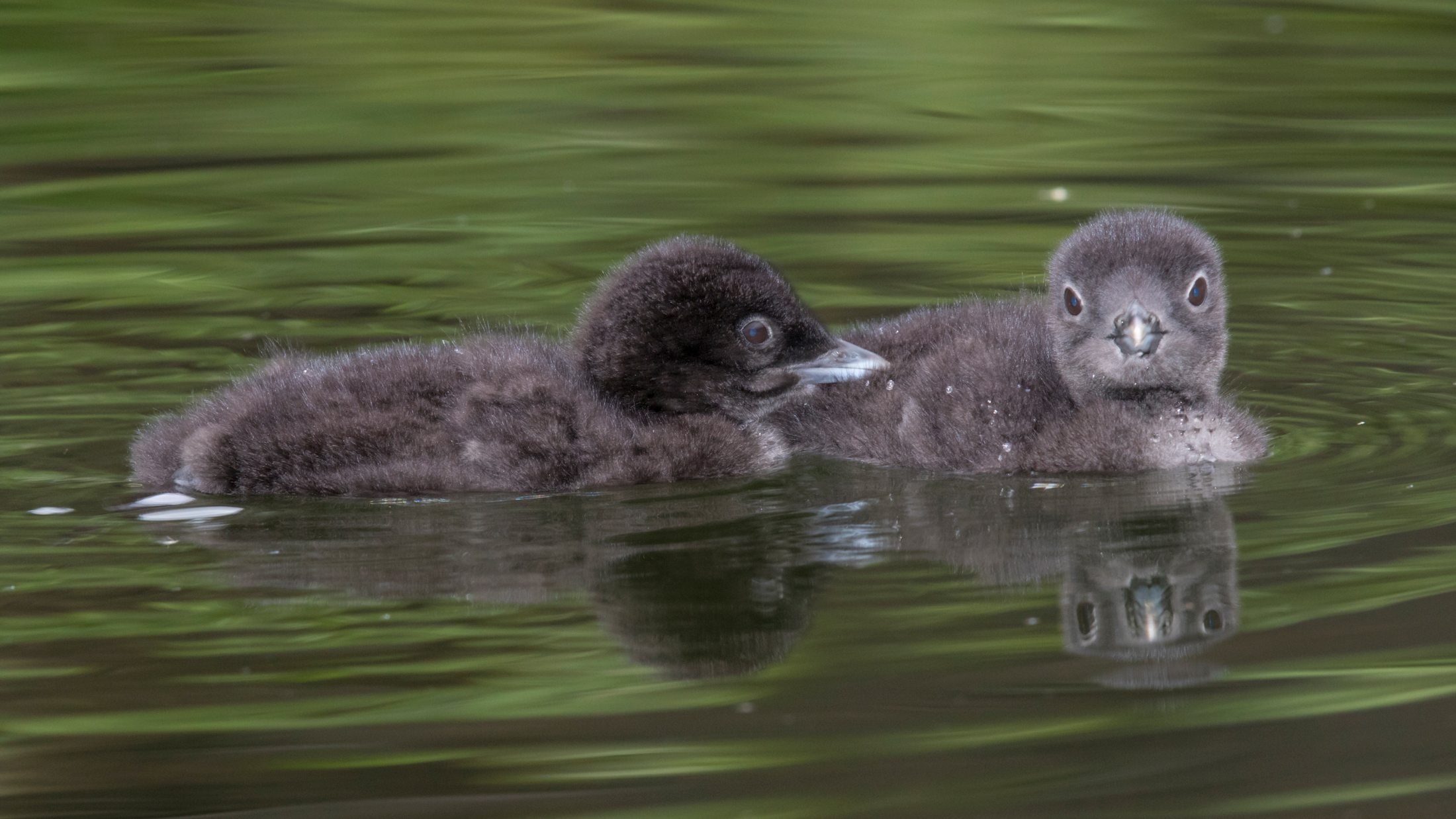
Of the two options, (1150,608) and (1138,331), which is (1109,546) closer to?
(1150,608)

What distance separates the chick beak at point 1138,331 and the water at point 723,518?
46 cm

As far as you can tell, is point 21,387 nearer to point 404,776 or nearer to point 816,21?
point 404,776

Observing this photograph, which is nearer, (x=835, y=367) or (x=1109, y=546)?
(x=1109, y=546)

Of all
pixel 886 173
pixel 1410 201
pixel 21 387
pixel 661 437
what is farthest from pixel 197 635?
pixel 1410 201

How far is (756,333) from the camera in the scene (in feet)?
21.4

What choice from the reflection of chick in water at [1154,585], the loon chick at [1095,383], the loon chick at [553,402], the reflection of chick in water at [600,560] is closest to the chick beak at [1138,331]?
the loon chick at [1095,383]

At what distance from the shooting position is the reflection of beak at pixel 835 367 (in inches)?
262

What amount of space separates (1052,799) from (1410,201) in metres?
8.16

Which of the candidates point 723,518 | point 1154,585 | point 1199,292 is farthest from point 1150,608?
point 1199,292

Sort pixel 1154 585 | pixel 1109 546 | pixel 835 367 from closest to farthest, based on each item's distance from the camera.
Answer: pixel 1154 585
pixel 1109 546
pixel 835 367

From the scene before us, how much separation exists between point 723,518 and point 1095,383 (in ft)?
5.26

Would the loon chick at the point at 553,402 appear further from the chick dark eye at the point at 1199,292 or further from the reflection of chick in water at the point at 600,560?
the chick dark eye at the point at 1199,292

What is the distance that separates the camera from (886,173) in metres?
11.7

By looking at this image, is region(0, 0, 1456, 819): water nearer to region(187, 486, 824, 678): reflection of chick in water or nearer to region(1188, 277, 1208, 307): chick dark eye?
region(187, 486, 824, 678): reflection of chick in water
